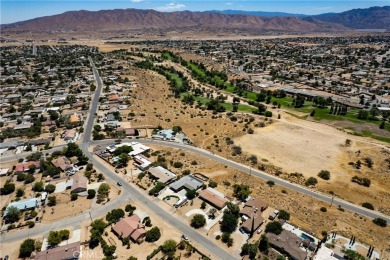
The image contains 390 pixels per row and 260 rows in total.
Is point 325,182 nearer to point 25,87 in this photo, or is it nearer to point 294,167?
point 294,167

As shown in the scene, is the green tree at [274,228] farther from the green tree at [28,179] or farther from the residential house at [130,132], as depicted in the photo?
the residential house at [130,132]

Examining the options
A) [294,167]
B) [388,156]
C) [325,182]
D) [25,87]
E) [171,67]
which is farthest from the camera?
[171,67]

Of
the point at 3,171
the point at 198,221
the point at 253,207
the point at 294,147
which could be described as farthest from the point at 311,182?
the point at 3,171

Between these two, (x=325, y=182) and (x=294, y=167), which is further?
(x=294, y=167)

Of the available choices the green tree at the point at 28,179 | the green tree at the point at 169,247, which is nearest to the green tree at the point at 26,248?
the green tree at the point at 169,247

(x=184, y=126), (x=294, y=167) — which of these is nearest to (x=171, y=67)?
(x=184, y=126)

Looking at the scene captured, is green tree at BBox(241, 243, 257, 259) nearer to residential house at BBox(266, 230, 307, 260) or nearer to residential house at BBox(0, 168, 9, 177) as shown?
residential house at BBox(266, 230, 307, 260)
